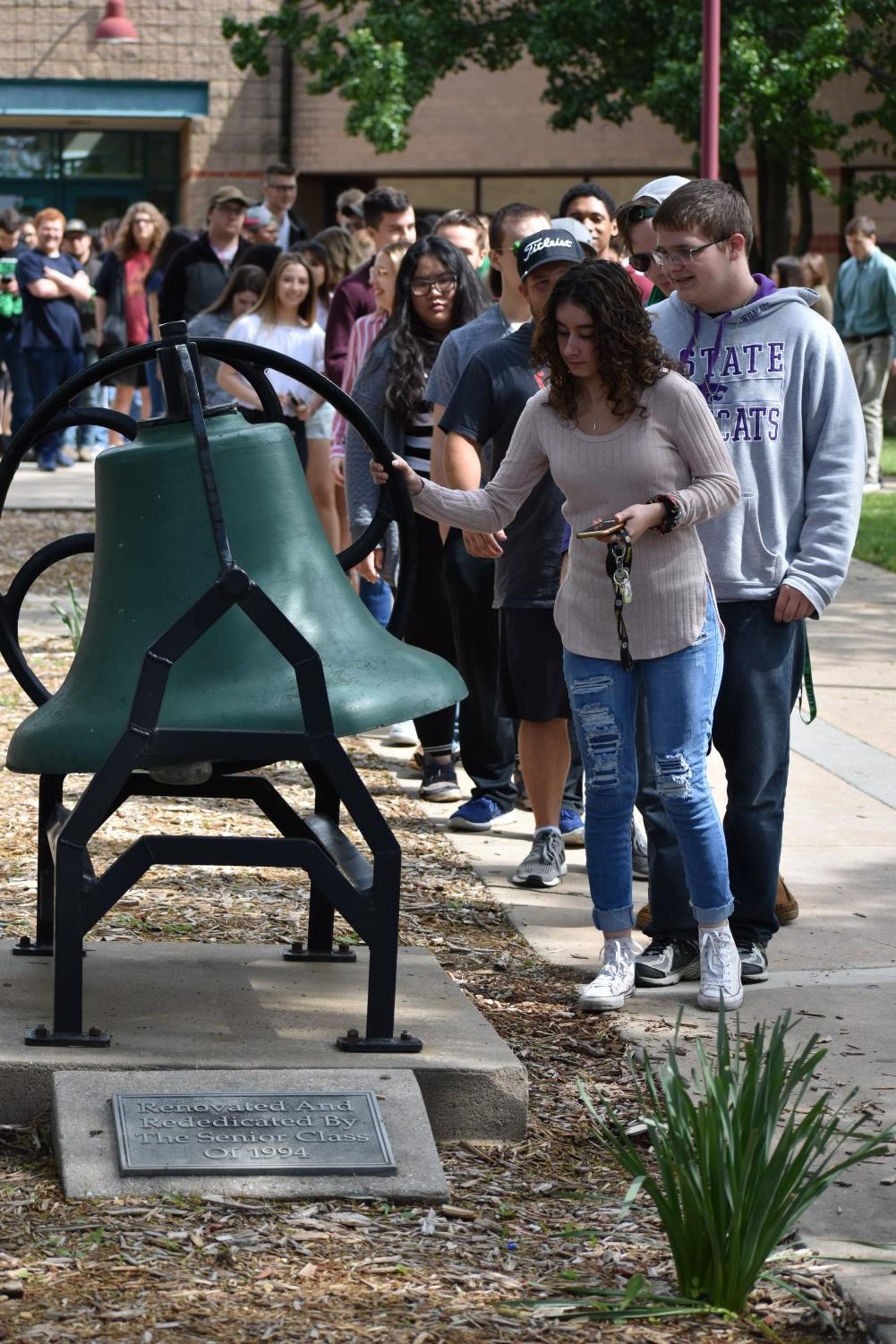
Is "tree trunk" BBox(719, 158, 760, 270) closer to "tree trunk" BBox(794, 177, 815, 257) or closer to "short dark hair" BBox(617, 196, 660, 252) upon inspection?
"tree trunk" BBox(794, 177, 815, 257)

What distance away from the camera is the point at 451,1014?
169 inches

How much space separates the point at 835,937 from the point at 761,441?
1.43 meters

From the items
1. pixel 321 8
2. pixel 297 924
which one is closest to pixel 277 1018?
pixel 297 924

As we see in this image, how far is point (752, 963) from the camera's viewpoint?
16.3 feet

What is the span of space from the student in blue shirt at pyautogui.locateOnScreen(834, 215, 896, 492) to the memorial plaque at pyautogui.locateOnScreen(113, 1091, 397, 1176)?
1387cm

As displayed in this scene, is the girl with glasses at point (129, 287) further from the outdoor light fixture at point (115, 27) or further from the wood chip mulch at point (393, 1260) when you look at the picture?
the wood chip mulch at point (393, 1260)

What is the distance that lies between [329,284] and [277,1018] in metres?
6.95

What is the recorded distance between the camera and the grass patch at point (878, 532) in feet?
44.0

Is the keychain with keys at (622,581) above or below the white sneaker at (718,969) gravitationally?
above

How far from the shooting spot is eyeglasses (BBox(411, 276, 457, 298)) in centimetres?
677

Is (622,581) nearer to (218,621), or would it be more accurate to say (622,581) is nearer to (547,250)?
(218,621)

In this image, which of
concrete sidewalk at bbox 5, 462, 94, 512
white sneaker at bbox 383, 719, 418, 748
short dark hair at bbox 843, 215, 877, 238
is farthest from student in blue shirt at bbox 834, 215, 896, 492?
white sneaker at bbox 383, 719, 418, 748

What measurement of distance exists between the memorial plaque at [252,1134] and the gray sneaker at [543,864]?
2.18m

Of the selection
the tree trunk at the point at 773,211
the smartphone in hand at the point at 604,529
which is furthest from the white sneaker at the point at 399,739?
the tree trunk at the point at 773,211
